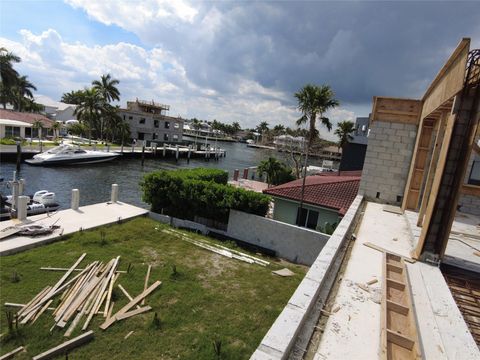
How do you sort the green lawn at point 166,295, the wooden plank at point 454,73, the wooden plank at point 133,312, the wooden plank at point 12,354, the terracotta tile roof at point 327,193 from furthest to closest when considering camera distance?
1. the terracotta tile roof at point 327,193
2. the wooden plank at point 133,312
3. the green lawn at point 166,295
4. the wooden plank at point 12,354
5. the wooden plank at point 454,73

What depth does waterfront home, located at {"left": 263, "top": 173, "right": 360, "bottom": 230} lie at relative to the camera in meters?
16.2

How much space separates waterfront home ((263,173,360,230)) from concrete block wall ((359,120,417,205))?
2174 millimetres

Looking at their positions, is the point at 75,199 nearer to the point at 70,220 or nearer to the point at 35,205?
the point at 70,220

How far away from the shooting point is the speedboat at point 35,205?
15.7m

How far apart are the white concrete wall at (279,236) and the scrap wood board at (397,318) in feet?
26.6

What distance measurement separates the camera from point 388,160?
1345 cm

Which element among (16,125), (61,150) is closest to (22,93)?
(16,125)

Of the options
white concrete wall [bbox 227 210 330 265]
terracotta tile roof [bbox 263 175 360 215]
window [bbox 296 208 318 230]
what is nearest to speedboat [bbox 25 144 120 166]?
white concrete wall [bbox 227 210 330 265]

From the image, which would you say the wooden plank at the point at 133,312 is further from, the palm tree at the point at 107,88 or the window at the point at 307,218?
the palm tree at the point at 107,88

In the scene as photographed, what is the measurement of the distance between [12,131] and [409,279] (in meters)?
52.5

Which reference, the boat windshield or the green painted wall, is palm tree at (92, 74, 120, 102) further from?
the green painted wall

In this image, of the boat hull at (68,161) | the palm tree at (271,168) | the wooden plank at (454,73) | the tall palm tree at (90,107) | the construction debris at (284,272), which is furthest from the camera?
the tall palm tree at (90,107)

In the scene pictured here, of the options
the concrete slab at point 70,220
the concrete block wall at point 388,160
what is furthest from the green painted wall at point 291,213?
the concrete slab at point 70,220

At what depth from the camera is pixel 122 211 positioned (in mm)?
17422
